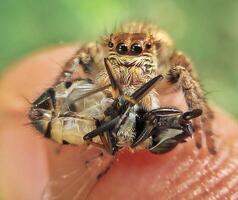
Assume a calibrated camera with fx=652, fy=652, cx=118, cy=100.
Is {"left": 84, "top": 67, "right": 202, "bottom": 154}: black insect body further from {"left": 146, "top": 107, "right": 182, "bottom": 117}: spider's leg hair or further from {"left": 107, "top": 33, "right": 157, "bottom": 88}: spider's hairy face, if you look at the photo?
{"left": 107, "top": 33, "right": 157, "bottom": 88}: spider's hairy face

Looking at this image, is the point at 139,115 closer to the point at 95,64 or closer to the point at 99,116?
the point at 99,116

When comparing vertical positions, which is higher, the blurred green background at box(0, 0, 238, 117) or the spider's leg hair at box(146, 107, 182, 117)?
the spider's leg hair at box(146, 107, 182, 117)

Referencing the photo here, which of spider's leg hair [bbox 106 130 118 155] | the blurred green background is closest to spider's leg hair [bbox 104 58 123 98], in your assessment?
spider's leg hair [bbox 106 130 118 155]

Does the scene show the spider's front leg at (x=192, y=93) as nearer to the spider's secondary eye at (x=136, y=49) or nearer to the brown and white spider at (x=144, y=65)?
the brown and white spider at (x=144, y=65)

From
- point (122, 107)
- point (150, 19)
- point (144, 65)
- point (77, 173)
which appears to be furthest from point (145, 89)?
point (150, 19)

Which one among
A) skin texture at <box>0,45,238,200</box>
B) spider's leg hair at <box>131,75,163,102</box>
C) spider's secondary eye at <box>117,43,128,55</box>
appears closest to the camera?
spider's leg hair at <box>131,75,163,102</box>

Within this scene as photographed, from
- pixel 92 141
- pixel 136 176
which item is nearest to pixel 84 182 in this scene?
pixel 136 176

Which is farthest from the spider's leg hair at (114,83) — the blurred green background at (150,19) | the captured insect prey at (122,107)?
the blurred green background at (150,19)

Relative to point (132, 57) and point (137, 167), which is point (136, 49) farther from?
point (137, 167)
